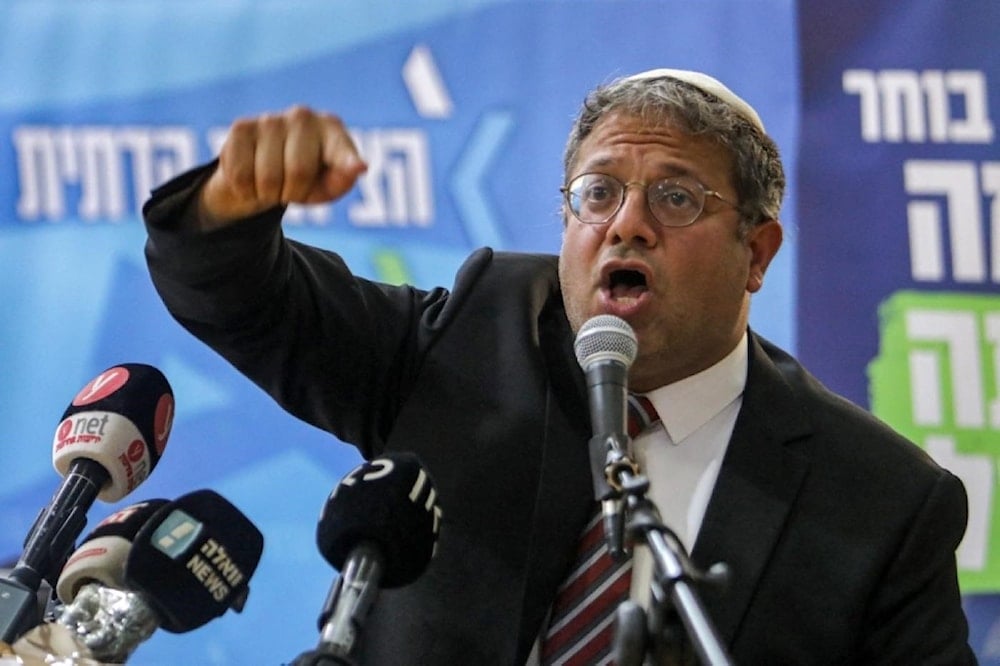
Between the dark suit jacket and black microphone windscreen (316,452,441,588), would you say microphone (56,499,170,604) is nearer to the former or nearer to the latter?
black microphone windscreen (316,452,441,588)

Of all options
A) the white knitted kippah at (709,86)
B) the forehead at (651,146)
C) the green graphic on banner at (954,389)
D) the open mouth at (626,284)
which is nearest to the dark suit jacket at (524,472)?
the open mouth at (626,284)

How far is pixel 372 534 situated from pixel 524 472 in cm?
84

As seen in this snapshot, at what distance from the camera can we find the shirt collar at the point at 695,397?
2635mm

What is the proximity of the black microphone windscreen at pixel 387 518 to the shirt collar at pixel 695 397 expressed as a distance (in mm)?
923

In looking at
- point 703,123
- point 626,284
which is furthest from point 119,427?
point 703,123

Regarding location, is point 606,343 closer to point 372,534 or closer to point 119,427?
point 372,534

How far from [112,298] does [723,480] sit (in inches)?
73.5

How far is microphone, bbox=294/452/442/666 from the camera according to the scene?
1.61 meters

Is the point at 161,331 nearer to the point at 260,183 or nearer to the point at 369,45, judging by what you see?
the point at 369,45

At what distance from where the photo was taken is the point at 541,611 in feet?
7.75

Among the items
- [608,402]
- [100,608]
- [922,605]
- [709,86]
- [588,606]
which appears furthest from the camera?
[709,86]

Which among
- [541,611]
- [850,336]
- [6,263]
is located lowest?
[541,611]

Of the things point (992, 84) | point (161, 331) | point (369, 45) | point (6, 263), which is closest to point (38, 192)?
point (6, 263)

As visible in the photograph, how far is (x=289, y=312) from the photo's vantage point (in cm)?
241
